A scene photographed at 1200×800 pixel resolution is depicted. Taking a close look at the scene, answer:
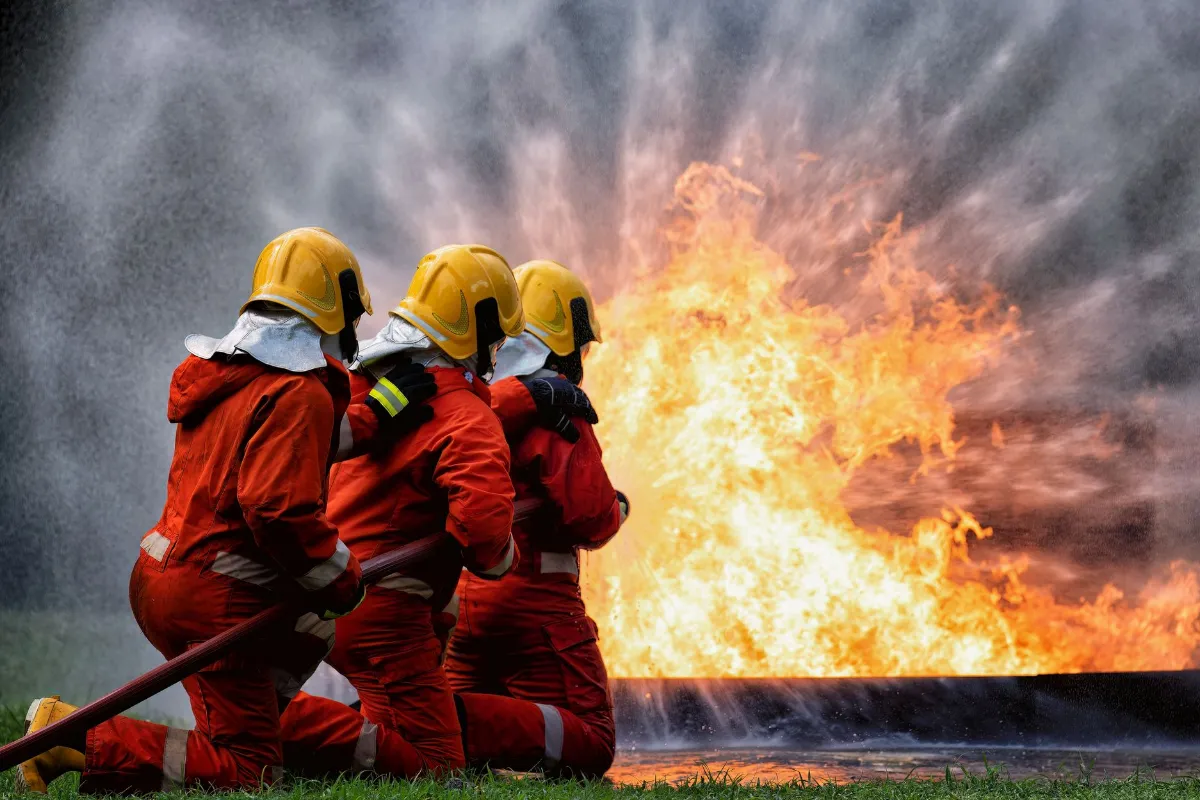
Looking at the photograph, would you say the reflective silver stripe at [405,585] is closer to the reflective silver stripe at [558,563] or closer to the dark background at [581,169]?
the reflective silver stripe at [558,563]

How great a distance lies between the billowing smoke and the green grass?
5.94 metres

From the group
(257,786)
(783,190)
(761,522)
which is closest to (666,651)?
(761,522)

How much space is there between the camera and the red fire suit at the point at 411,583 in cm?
468

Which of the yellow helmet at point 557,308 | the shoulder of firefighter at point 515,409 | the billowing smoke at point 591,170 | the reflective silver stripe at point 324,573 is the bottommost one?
the reflective silver stripe at point 324,573

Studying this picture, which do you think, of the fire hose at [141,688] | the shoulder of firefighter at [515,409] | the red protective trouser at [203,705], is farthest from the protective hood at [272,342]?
the shoulder of firefighter at [515,409]

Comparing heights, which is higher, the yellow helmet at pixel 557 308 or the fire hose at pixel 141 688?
the yellow helmet at pixel 557 308

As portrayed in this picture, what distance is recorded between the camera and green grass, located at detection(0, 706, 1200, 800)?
4.00m

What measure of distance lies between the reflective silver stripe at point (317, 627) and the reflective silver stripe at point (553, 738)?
1127 millimetres

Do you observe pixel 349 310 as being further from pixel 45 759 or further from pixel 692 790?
pixel 692 790

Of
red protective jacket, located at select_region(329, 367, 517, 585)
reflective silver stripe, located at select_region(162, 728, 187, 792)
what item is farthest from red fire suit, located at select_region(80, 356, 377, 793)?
red protective jacket, located at select_region(329, 367, 517, 585)

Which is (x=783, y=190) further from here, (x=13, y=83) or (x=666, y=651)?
(x=13, y=83)

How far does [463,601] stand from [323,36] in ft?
23.9

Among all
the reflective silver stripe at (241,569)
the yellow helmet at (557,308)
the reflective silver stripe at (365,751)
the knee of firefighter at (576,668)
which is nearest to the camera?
the reflective silver stripe at (241,569)

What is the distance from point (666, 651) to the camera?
958 cm
